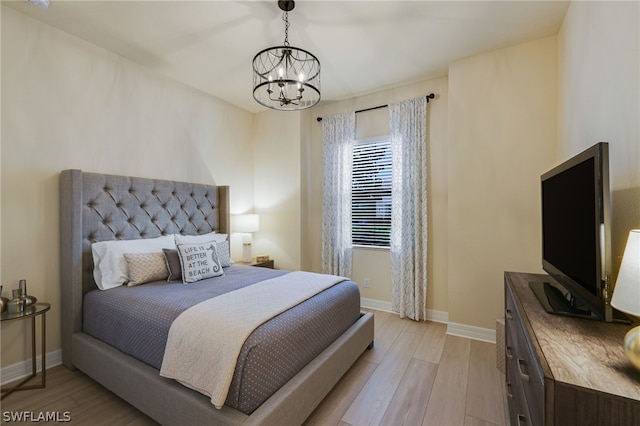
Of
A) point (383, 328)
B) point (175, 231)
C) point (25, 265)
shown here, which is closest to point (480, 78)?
point (383, 328)

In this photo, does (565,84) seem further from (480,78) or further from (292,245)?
(292,245)

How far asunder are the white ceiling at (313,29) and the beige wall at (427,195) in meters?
0.44

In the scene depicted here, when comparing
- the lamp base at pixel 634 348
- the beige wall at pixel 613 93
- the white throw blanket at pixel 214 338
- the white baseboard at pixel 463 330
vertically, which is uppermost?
the beige wall at pixel 613 93

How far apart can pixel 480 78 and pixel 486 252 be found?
1702 mm

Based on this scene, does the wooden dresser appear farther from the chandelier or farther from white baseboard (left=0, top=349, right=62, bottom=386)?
Answer: white baseboard (left=0, top=349, right=62, bottom=386)

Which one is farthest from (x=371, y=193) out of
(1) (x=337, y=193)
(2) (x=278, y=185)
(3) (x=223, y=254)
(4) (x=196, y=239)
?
(4) (x=196, y=239)

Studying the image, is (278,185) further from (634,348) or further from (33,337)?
(634,348)

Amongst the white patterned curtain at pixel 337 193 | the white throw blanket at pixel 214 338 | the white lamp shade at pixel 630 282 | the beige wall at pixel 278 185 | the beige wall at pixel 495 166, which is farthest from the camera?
the beige wall at pixel 278 185

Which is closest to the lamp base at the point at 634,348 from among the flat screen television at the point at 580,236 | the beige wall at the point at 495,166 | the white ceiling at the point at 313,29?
the flat screen television at the point at 580,236

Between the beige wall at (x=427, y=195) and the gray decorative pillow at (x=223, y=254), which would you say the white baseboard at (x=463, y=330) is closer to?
the beige wall at (x=427, y=195)

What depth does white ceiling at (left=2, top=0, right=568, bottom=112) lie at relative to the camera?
205cm

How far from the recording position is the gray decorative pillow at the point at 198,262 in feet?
7.82

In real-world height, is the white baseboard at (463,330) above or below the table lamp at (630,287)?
below

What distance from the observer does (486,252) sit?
8.84 ft
